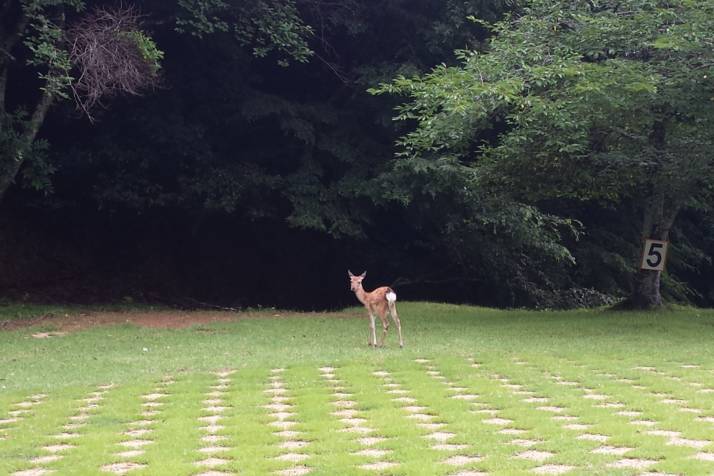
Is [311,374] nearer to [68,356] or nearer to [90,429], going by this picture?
[90,429]

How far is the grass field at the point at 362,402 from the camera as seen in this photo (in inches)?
301

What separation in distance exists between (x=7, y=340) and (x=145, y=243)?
1198cm

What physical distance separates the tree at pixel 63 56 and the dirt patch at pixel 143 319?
3.07 meters

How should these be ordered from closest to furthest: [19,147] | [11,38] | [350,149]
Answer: [19,147], [11,38], [350,149]

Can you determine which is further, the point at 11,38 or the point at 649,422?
the point at 11,38

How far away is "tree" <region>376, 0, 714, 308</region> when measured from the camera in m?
16.5

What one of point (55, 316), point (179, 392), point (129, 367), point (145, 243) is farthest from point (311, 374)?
point (145, 243)

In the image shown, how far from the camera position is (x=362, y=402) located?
1033 centimetres

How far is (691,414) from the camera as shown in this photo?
9281mm

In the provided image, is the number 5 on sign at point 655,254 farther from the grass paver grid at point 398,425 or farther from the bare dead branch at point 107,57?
the bare dead branch at point 107,57

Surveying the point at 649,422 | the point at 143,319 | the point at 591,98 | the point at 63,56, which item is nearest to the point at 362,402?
the point at 649,422

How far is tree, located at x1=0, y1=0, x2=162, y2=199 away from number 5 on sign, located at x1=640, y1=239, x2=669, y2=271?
11.2 metres

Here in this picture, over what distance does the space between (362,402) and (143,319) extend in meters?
12.0

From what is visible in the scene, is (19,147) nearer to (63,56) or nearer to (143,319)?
(63,56)
